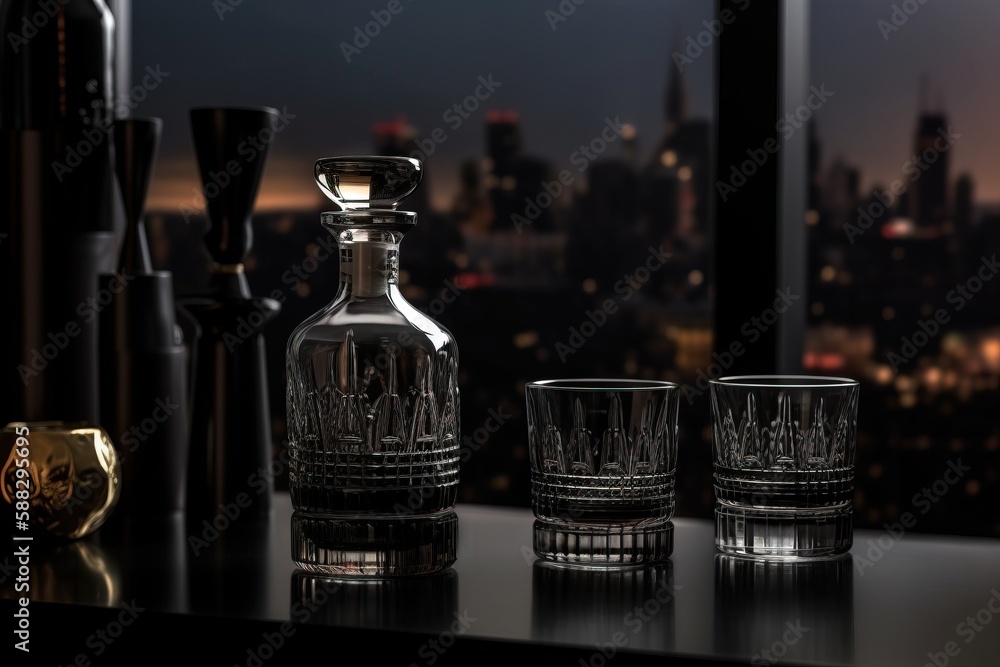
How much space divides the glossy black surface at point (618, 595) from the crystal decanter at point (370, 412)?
1.2 inches

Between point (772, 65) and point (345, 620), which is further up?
point (772, 65)

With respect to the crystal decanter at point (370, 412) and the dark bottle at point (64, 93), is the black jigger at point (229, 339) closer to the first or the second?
the dark bottle at point (64, 93)

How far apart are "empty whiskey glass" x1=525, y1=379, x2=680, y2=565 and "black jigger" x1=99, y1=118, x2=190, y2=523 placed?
1.54 feet

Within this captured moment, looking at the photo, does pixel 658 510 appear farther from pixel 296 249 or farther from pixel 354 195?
pixel 296 249

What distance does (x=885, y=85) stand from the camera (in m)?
2.00

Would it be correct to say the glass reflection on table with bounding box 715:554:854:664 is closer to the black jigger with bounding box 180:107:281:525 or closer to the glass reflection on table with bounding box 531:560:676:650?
the glass reflection on table with bounding box 531:560:676:650

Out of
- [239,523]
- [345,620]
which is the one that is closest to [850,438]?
[345,620]

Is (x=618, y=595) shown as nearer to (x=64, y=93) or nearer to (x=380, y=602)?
(x=380, y=602)

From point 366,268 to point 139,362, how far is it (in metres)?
0.39

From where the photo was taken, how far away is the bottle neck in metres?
0.90

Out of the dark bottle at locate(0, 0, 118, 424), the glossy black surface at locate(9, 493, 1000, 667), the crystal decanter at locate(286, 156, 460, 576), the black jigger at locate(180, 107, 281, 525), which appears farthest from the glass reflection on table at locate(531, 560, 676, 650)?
the dark bottle at locate(0, 0, 118, 424)

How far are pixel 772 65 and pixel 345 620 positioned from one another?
945 millimetres

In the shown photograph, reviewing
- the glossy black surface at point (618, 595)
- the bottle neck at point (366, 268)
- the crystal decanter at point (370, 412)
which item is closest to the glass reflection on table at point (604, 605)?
the glossy black surface at point (618, 595)

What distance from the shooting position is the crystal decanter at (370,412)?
2.84 feet
